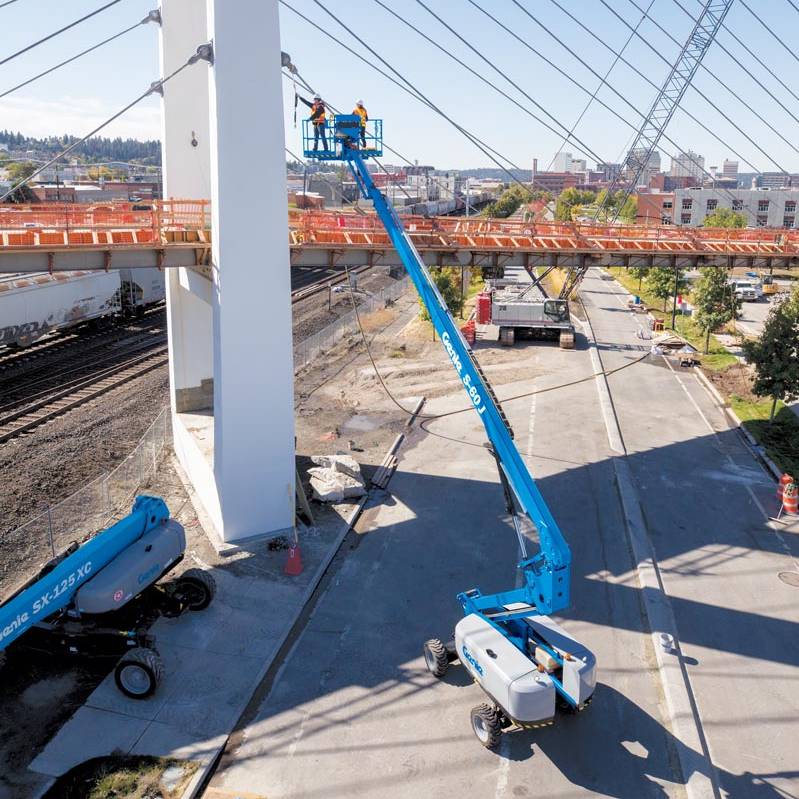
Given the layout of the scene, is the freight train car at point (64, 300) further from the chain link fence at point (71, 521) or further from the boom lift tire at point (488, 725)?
the boom lift tire at point (488, 725)

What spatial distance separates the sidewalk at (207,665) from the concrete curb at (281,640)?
2 centimetres

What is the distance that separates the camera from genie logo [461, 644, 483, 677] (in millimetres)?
11141

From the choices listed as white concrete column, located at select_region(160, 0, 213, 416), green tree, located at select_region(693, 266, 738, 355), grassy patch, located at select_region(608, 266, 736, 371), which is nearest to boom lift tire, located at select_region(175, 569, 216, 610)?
white concrete column, located at select_region(160, 0, 213, 416)

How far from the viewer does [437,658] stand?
12.3 meters

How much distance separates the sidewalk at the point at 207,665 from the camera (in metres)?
10.8

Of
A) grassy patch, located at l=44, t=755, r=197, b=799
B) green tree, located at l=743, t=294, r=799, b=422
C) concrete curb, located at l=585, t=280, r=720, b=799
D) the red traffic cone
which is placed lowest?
grassy patch, located at l=44, t=755, r=197, b=799

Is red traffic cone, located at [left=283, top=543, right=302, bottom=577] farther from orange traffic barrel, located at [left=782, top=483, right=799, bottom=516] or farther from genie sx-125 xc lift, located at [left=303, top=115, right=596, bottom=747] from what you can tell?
orange traffic barrel, located at [left=782, top=483, right=799, bottom=516]

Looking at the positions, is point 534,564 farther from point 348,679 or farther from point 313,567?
point 313,567

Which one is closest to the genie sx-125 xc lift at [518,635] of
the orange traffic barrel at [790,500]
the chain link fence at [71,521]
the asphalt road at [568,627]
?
the asphalt road at [568,627]

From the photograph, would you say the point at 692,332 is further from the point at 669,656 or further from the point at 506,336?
the point at 669,656

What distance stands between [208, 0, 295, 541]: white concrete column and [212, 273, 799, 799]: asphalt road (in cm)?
264

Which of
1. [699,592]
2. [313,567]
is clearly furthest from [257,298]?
[699,592]

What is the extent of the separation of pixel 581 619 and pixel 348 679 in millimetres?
4636

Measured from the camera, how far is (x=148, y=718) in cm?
1136
